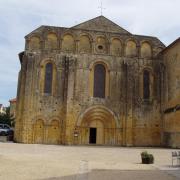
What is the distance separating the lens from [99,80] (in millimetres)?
30703

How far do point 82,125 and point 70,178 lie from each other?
19744 millimetres

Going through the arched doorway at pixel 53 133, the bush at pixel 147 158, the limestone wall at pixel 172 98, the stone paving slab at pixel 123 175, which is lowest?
the stone paving slab at pixel 123 175

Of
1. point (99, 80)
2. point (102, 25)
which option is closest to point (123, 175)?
point (99, 80)

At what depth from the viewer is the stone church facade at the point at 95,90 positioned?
28.8 meters

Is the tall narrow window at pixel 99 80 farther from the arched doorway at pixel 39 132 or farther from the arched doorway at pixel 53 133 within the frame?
the arched doorway at pixel 39 132

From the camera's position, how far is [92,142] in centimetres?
3003

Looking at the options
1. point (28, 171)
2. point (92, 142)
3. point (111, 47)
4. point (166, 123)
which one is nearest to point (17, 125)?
point (92, 142)

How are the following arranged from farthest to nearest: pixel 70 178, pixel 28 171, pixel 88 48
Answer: pixel 88 48
pixel 28 171
pixel 70 178

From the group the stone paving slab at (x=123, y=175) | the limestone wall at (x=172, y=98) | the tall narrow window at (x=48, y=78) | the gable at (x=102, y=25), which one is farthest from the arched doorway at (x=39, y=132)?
the stone paving slab at (x=123, y=175)

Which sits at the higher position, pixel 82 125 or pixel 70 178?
pixel 82 125

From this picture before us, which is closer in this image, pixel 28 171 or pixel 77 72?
pixel 28 171

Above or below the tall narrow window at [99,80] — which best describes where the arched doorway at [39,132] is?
below

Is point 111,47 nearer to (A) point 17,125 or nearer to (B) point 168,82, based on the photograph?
(B) point 168,82

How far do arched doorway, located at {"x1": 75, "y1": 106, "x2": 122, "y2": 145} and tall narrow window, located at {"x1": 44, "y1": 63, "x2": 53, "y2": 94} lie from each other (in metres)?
4.14
